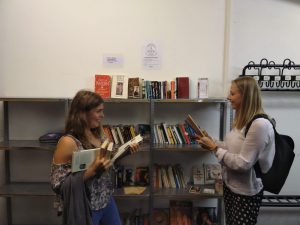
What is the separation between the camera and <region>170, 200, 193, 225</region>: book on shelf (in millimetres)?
2936

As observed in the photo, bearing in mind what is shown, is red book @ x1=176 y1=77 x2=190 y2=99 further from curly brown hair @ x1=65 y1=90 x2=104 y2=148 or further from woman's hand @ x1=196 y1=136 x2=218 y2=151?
curly brown hair @ x1=65 y1=90 x2=104 y2=148

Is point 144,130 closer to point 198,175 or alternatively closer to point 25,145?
point 198,175

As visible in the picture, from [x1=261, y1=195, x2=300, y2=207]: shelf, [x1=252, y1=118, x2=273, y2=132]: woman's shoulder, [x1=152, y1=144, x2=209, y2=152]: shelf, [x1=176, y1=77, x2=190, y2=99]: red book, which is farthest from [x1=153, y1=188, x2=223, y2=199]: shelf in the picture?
[x1=252, y1=118, x2=273, y2=132]: woman's shoulder

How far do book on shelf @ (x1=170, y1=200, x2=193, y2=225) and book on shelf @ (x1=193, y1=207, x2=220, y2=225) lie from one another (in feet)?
0.19

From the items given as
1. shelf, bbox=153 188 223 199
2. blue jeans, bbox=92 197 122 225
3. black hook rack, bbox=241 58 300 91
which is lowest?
shelf, bbox=153 188 223 199

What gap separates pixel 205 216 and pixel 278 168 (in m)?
1.23

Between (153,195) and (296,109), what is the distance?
169cm

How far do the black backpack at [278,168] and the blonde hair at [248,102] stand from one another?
0.23 m

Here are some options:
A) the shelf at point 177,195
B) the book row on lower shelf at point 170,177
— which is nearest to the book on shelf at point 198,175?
the book row on lower shelf at point 170,177

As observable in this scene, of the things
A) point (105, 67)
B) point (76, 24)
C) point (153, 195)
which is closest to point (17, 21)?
point (76, 24)

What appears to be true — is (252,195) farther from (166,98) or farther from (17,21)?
(17,21)

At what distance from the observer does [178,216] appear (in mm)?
2953

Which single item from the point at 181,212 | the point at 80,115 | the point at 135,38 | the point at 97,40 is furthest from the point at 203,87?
the point at 80,115

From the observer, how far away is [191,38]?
300 cm
